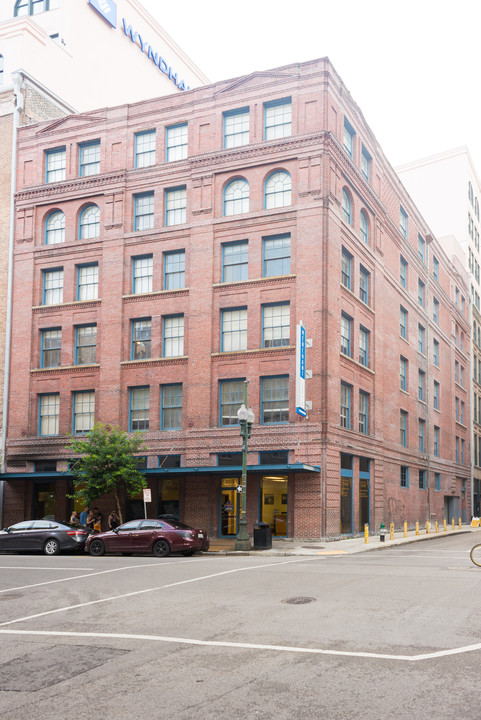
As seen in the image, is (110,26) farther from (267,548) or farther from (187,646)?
(187,646)

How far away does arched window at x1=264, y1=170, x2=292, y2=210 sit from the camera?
3509 cm

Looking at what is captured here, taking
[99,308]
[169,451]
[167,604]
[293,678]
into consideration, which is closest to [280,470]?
[169,451]

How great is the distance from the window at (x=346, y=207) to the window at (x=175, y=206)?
8.06 meters

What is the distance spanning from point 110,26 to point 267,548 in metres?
40.4

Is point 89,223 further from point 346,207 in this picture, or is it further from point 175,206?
point 346,207

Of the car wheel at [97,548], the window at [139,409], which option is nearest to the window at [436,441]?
the window at [139,409]

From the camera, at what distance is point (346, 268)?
3719 centimetres

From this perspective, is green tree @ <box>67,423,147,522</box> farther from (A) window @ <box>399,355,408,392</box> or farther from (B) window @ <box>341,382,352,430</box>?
(A) window @ <box>399,355,408,392</box>

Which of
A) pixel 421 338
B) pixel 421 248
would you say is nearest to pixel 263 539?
pixel 421 338

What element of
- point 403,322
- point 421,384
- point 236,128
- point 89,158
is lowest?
point 421,384

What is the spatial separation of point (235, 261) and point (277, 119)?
7.29 m

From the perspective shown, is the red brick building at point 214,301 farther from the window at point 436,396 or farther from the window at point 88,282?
the window at point 436,396

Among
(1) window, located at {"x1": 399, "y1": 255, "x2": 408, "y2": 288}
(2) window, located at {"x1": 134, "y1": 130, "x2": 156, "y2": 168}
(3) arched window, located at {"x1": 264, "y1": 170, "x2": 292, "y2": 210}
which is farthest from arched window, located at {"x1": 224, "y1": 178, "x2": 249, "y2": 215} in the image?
(1) window, located at {"x1": 399, "y1": 255, "x2": 408, "y2": 288}

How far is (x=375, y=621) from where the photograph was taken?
1133 cm
